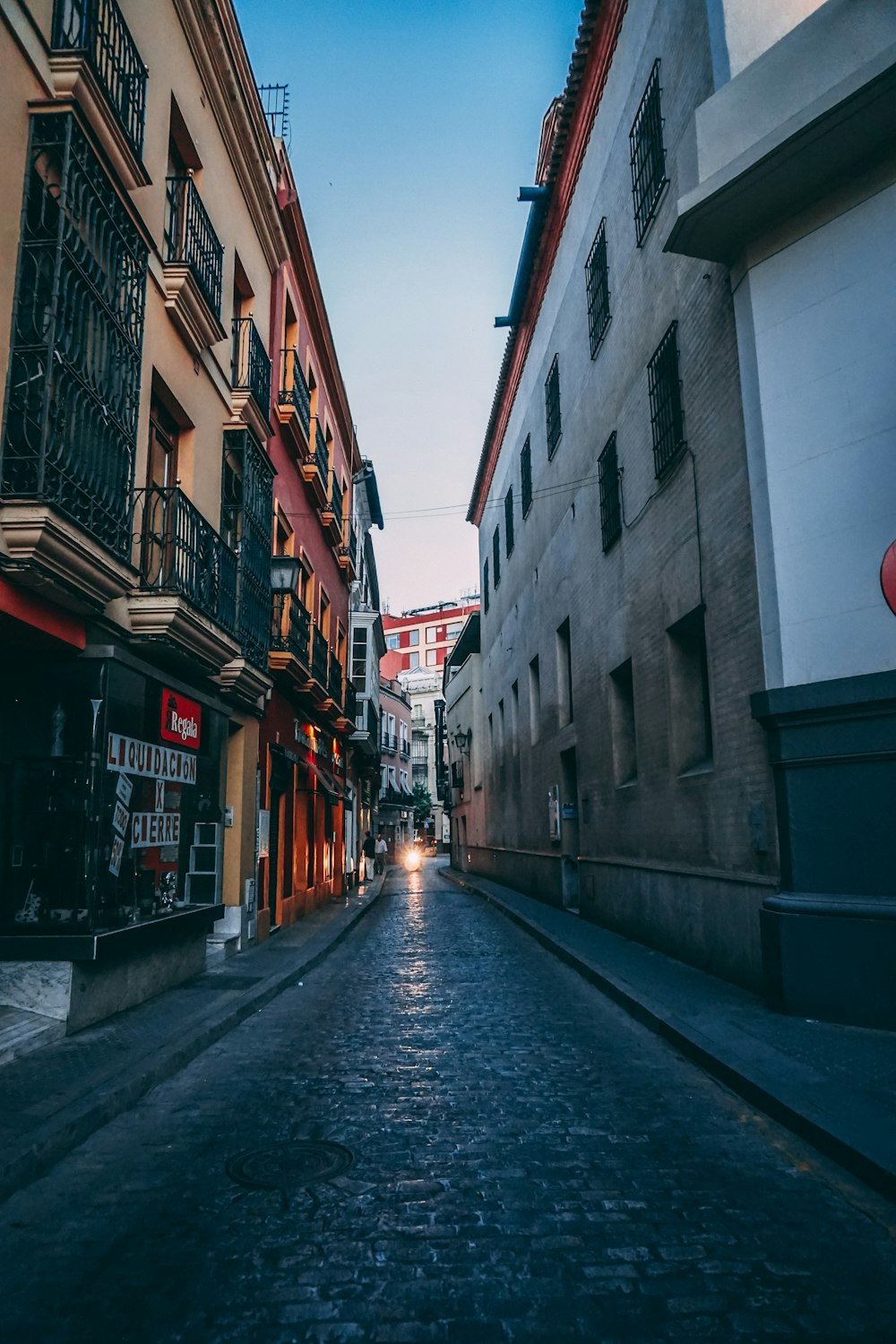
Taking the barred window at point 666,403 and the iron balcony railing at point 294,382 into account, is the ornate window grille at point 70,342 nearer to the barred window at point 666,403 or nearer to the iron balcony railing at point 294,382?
the barred window at point 666,403

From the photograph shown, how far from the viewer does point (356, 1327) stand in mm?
2973

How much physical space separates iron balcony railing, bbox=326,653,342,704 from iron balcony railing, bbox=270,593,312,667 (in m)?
3.30

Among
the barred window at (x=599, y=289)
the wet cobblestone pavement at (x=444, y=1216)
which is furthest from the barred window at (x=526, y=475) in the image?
the wet cobblestone pavement at (x=444, y=1216)

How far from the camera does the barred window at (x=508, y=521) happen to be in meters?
24.6

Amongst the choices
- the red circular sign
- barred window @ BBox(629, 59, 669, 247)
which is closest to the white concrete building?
the red circular sign

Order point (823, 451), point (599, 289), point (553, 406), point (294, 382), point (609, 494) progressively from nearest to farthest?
Answer: point (823, 451) → point (609, 494) → point (599, 289) → point (294, 382) → point (553, 406)

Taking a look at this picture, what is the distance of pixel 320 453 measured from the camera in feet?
61.2

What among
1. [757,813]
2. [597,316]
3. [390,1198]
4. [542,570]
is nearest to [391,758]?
[542,570]

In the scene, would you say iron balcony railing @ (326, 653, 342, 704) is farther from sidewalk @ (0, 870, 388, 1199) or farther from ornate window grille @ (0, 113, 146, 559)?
ornate window grille @ (0, 113, 146, 559)

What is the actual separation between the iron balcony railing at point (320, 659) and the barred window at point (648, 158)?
30.9ft

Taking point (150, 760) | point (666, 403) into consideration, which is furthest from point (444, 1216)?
point (666, 403)

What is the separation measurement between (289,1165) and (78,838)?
3893mm

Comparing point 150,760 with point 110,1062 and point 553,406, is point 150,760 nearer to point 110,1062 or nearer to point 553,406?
point 110,1062

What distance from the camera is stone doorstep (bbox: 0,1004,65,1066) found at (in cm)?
615
